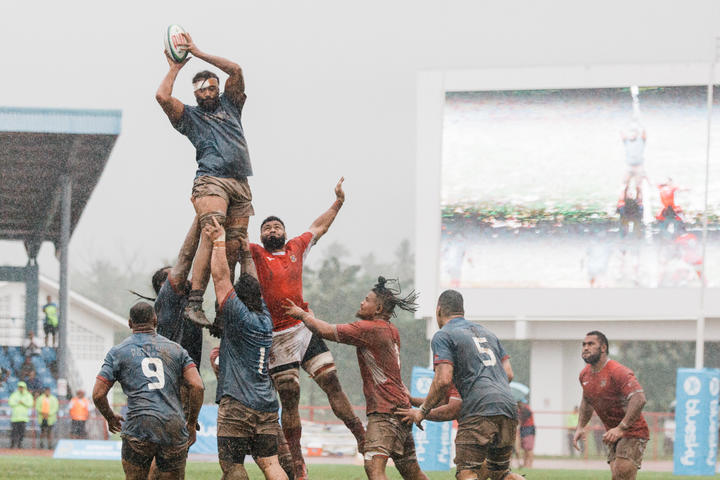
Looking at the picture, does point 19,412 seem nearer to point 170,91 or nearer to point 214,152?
point 214,152

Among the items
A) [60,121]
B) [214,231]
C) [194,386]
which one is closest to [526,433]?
[60,121]

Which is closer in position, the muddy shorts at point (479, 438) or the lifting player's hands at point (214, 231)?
the lifting player's hands at point (214, 231)

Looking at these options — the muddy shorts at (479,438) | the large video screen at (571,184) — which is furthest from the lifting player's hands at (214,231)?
the large video screen at (571,184)

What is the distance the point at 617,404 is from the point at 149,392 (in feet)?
19.5

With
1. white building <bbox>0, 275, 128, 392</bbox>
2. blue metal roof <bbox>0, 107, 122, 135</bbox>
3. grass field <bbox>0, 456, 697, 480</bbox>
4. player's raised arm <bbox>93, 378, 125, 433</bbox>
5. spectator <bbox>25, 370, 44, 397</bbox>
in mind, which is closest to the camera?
player's raised arm <bbox>93, 378, 125, 433</bbox>

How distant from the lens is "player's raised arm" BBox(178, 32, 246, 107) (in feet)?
33.7

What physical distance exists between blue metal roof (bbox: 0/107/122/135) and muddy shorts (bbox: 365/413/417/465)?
72.1 feet

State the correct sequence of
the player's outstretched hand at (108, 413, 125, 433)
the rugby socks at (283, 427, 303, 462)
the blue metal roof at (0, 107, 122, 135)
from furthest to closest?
the blue metal roof at (0, 107, 122, 135) → the rugby socks at (283, 427, 303, 462) → the player's outstretched hand at (108, 413, 125, 433)

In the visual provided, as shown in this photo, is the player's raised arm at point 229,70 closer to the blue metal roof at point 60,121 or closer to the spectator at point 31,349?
the blue metal roof at point 60,121

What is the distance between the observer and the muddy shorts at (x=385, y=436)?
36.2ft

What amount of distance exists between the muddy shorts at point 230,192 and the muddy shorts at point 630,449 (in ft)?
16.8

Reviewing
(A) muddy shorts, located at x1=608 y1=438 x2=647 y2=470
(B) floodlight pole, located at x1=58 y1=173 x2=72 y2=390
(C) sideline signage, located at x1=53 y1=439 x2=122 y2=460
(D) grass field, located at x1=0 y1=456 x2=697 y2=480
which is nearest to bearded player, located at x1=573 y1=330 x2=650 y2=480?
(A) muddy shorts, located at x1=608 y1=438 x2=647 y2=470

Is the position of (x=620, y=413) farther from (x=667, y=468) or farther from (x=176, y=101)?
(x=667, y=468)

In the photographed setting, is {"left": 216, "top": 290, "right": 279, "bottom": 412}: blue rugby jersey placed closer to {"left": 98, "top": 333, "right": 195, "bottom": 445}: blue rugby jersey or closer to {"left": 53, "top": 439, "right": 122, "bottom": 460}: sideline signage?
{"left": 98, "top": 333, "right": 195, "bottom": 445}: blue rugby jersey
